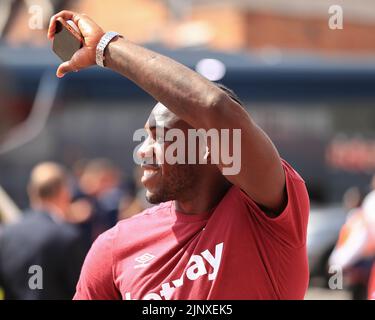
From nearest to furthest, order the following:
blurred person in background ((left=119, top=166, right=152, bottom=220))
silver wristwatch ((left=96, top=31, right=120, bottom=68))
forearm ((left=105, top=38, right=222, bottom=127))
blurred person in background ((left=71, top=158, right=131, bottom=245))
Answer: forearm ((left=105, top=38, right=222, bottom=127))
silver wristwatch ((left=96, top=31, right=120, bottom=68))
blurred person in background ((left=71, top=158, right=131, bottom=245))
blurred person in background ((left=119, top=166, right=152, bottom=220))

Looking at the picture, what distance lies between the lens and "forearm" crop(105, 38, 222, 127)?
A: 289 centimetres

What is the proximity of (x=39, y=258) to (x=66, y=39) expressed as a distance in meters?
3.64

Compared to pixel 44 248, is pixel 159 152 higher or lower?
higher

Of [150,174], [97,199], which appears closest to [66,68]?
[150,174]

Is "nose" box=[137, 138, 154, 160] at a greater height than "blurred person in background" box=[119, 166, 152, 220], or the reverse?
"nose" box=[137, 138, 154, 160]

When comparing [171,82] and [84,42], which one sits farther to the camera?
[84,42]

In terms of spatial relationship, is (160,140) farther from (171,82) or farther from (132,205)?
(132,205)

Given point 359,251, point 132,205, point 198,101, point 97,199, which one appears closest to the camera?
point 198,101

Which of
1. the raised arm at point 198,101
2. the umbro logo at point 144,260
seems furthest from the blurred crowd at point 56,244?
the raised arm at point 198,101

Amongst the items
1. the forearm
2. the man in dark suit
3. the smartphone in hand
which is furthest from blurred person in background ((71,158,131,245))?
the forearm

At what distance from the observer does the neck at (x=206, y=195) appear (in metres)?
3.28

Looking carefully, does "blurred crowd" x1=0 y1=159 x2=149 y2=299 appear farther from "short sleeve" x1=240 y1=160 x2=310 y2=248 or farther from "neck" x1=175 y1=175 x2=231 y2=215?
"short sleeve" x1=240 y1=160 x2=310 y2=248

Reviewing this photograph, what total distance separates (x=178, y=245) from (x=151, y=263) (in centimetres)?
11

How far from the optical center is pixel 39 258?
21.4ft
